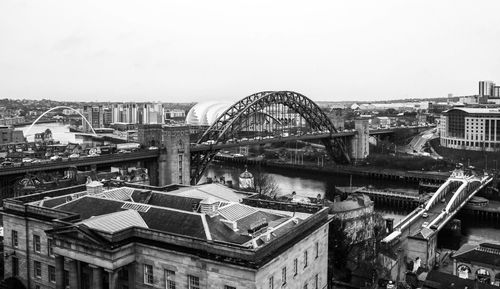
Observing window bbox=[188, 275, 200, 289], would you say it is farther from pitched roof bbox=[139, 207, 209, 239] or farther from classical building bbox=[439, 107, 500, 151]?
classical building bbox=[439, 107, 500, 151]

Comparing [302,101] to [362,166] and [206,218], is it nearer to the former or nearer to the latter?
[362,166]

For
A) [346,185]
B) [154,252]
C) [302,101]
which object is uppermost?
[302,101]

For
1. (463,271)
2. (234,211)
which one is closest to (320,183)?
(463,271)

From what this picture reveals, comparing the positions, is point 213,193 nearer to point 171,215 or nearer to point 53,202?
point 171,215

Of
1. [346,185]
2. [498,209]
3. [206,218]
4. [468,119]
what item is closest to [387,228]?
[498,209]

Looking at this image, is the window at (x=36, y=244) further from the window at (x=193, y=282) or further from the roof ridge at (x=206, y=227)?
the window at (x=193, y=282)

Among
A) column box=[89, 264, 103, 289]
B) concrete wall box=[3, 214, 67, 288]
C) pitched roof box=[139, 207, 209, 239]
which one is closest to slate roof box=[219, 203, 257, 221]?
pitched roof box=[139, 207, 209, 239]
